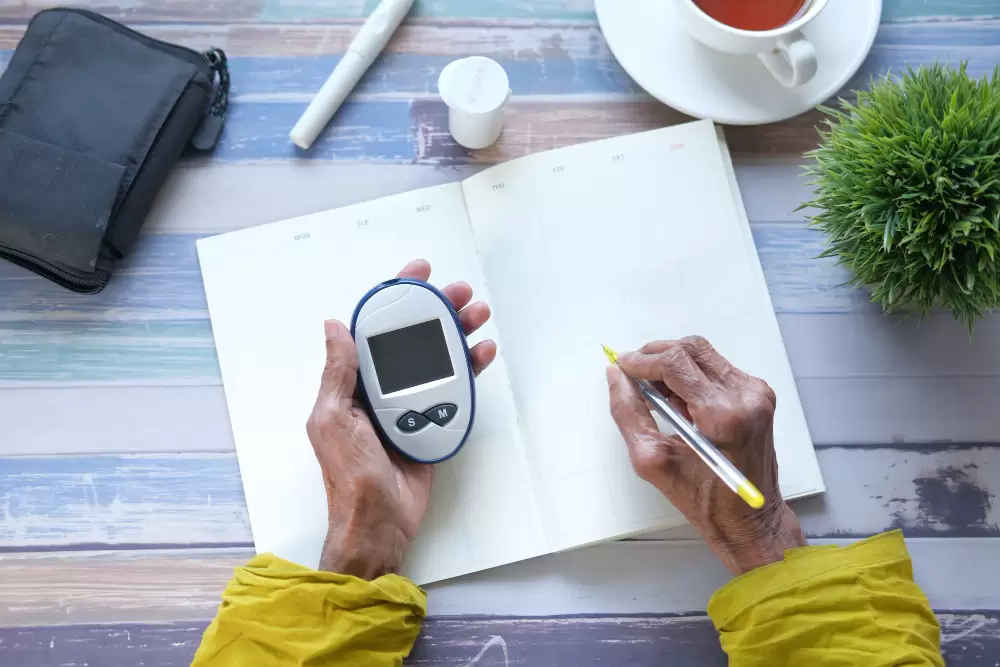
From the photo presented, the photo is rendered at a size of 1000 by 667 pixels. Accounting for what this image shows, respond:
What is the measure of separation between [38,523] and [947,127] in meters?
0.93

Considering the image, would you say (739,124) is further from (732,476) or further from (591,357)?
(732,476)

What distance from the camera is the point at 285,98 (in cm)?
87

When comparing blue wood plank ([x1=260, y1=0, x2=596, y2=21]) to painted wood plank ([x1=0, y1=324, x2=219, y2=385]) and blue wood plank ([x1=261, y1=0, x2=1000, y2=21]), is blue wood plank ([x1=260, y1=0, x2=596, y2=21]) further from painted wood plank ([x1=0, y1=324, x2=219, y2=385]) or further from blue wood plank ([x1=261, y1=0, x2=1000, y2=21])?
painted wood plank ([x1=0, y1=324, x2=219, y2=385])

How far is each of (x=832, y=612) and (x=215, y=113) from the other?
2.65 feet

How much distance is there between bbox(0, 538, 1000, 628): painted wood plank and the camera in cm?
79

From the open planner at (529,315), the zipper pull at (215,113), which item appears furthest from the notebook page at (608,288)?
the zipper pull at (215,113)

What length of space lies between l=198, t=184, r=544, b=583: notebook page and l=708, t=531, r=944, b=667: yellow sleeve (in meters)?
0.21

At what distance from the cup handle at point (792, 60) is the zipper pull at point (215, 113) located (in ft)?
1.90

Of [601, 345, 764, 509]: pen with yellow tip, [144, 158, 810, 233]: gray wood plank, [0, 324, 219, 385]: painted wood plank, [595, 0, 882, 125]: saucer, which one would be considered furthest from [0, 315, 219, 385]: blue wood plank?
[595, 0, 882, 125]: saucer

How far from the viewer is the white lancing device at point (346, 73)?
84 cm

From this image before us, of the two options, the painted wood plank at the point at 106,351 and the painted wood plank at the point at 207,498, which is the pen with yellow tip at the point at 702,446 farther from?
the painted wood plank at the point at 106,351

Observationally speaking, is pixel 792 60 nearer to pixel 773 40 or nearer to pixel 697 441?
pixel 773 40

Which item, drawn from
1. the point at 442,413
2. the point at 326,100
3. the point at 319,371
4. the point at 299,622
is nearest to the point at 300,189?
the point at 326,100

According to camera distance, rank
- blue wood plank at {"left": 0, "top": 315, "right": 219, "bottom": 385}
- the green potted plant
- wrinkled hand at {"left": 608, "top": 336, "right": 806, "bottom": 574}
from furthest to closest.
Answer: blue wood plank at {"left": 0, "top": 315, "right": 219, "bottom": 385} < wrinkled hand at {"left": 608, "top": 336, "right": 806, "bottom": 574} < the green potted plant
